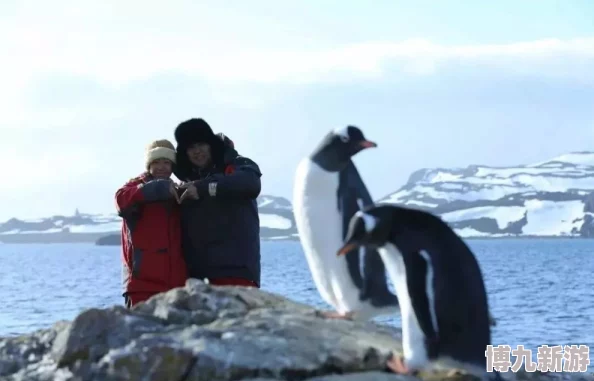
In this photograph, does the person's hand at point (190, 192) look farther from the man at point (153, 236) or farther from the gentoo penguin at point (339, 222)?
the gentoo penguin at point (339, 222)

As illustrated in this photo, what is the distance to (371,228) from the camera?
4.80 metres

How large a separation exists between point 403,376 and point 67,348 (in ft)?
5.79

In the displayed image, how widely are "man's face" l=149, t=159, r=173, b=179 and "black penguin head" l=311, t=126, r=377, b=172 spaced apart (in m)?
1.48

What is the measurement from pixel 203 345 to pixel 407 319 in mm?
1027

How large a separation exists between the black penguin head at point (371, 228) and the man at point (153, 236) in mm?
1935

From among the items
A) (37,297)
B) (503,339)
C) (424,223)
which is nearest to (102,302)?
(37,297)

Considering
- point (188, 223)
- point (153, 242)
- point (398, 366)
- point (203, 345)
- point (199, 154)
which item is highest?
point (199, 154)

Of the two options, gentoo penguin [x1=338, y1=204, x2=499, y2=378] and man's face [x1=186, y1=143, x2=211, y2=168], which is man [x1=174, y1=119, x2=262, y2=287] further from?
gentoo penguin [x1=338, y1=204, x2=499, y2=378]

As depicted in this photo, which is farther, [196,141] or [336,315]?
[196,141]

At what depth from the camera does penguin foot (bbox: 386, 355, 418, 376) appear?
15.8 ft

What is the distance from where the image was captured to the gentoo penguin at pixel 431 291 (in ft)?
15.8

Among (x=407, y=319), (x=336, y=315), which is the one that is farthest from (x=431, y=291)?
(x=336, y=315)

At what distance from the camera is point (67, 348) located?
5.16 metres

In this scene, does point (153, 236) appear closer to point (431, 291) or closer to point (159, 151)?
point (159, 151)
